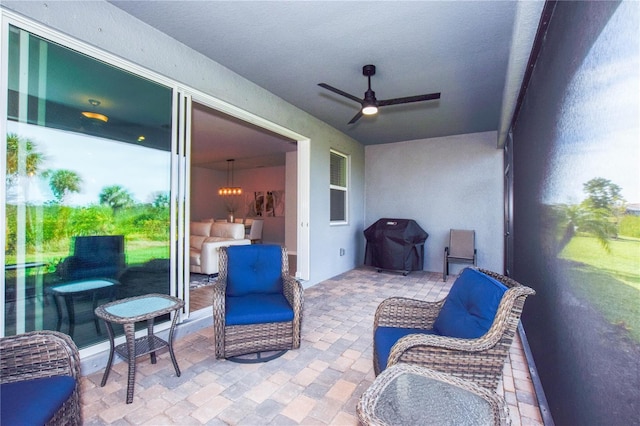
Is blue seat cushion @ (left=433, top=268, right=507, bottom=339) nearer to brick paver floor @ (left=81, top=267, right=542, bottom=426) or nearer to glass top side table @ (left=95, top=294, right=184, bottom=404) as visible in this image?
brick paver floor @ (left=81, top=267, right=542, bottom=426)

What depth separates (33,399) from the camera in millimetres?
1065

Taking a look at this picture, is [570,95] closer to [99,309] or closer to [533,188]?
[533,188]

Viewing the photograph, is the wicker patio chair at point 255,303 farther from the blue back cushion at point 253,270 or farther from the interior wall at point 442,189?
the interior wall at point 442,189

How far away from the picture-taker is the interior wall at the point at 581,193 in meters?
0.87

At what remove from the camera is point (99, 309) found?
5.98ft

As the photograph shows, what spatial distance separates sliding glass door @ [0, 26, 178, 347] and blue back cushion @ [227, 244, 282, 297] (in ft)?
1.89

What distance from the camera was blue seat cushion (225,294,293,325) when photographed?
2141 mm

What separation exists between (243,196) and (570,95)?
9.46 meters

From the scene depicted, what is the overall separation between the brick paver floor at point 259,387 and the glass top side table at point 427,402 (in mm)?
761

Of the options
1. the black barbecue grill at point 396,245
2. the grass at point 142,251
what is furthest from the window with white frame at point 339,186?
the grass at point 142,251

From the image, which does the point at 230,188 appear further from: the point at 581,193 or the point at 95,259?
the point at 581,193

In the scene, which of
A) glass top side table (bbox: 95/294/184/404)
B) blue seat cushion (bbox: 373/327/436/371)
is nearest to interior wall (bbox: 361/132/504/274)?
blue seat cushion (bbox: 373/327/436/371)

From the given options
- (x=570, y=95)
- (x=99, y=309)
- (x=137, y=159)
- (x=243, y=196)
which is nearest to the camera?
(x=570, y=95)

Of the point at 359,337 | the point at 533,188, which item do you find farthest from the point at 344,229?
the point at 533,188
